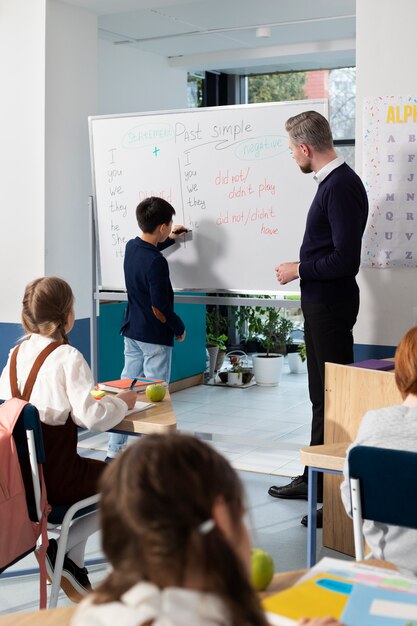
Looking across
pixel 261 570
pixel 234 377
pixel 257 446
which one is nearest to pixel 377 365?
pixel 257 446

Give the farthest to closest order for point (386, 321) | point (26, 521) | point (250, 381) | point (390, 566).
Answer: point (250, 381), point (386, 321), point (26, 521), point (390, 566)

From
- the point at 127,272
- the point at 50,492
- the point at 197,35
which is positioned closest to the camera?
the point at 50,492

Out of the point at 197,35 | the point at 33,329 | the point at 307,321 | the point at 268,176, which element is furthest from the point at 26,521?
the point at 197,35

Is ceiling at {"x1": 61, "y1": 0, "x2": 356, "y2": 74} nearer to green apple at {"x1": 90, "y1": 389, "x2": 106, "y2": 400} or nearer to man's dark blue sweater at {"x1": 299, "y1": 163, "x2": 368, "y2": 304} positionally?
man's dark blue sweater at {"x1": 299, "y1": 163, "x2": 368, "y2": 304}

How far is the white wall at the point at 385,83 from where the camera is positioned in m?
4.11

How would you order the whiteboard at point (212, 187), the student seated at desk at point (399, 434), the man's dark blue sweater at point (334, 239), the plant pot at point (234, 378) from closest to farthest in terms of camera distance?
the student seated at desk at point (399, 434) → the man's dark blue sweater at point (334, 239) → the whiteboard at point (212, 187) → the plant pot at point (234, 378)

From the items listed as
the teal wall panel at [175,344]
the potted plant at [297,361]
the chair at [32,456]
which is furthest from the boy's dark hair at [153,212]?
the potted plant at [297,361]

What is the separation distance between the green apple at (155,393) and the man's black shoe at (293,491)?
53.9 inches

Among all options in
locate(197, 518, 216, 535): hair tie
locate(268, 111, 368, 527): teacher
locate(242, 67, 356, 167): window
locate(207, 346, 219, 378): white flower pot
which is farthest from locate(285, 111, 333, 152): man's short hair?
locate(242, 67, 356, 167): window

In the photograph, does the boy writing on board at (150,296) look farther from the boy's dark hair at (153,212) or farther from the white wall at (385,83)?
the white wall at (385,83)

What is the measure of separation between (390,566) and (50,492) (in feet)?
4.87

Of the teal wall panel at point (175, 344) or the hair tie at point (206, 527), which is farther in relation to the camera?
the teal wall panel at point (175, 344)

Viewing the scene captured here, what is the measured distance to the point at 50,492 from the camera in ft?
9.25

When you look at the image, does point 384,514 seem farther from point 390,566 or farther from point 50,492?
point 50,492
